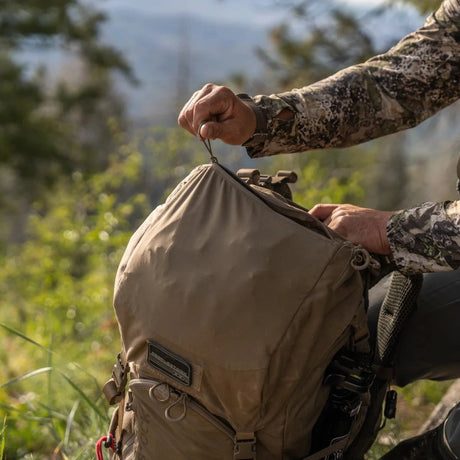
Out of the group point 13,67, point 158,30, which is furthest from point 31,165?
point 158,30

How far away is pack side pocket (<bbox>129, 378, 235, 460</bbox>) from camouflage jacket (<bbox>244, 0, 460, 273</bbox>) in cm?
68

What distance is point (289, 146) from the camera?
1841mm

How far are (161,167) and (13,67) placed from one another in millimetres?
13672

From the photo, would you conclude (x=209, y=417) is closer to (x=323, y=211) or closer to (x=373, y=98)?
(x=323, y=211)

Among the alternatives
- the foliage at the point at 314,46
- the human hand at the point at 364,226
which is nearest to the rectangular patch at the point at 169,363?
the human hand at the point at 364,226

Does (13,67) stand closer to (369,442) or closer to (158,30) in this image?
(369,442)

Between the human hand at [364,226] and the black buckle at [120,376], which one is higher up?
the human hand at [364,226]

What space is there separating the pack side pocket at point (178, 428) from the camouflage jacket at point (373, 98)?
683 millimetres

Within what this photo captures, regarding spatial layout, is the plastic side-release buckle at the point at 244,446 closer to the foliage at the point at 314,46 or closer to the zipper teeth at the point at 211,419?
the zipper teeth at the point at 211,419

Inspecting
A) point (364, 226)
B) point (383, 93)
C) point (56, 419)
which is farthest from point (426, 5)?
point (56, 419)

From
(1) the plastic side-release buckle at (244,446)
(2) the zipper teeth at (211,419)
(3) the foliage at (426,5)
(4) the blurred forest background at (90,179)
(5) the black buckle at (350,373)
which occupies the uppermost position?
(3) the foliage at (426,5)

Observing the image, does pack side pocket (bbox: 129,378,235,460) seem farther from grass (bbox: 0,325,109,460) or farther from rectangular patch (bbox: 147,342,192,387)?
grass (bbox: 0,325,109,460)

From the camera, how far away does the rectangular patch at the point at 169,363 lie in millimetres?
1371

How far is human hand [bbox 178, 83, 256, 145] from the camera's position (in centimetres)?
157
